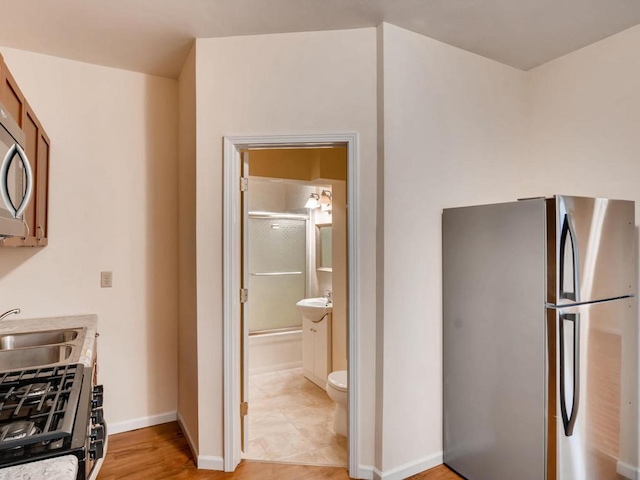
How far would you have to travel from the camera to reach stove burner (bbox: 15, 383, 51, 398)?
4.04 ft

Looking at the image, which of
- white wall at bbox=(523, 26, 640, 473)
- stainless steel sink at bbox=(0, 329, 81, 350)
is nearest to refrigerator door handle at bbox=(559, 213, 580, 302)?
white wall at bbox=(523, 26, 640, 473)

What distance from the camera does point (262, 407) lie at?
328cm

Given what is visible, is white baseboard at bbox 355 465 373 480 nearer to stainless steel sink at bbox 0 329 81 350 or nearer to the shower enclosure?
stainless steel sink at bbox 0 329 81 350

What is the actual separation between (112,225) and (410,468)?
2.55m

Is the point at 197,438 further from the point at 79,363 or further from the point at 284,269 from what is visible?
the point at 284,269

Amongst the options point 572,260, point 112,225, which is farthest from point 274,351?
point 572,260

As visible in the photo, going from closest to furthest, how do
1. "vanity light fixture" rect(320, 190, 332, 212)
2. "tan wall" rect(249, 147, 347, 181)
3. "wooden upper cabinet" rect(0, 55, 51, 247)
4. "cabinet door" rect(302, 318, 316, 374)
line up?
1. "wooden upper cabinet" rect(0, 55, 51, 247)
2. "tan wall" rect(249, 147, 347, 181)
3. "cabinet door" rect(302, 318, 316, 374)
4. "vanity light fixture" rect(320, 190, 332, 212)

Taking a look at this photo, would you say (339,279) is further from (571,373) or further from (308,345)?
(571,373)

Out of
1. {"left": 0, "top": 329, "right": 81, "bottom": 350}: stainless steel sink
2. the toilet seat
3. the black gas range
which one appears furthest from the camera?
the toilet seat

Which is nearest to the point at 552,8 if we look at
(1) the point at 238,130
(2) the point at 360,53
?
(2) the point at 360,53

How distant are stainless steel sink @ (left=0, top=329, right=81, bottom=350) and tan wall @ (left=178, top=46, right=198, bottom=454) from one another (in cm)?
67

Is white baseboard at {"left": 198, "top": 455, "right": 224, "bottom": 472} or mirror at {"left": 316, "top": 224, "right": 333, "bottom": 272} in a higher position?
mirror at {"left": 316, "top": 224, "right": 333, "bottom": 272}

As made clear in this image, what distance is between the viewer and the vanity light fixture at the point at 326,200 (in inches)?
173

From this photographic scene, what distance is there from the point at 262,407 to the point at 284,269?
5.74ft
